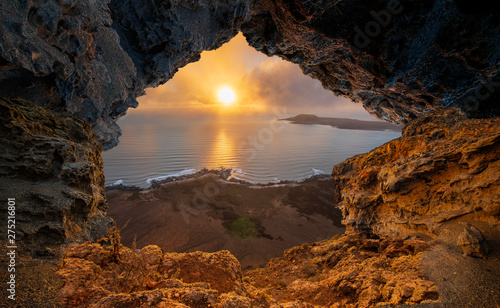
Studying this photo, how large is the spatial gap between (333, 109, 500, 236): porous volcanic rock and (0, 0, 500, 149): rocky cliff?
20.9 inches

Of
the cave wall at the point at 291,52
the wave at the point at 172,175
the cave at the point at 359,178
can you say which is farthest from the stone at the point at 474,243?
the wave at the point at 172,175

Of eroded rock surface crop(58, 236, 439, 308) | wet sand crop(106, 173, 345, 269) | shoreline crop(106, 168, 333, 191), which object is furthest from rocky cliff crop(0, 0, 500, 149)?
shoreline crop(106, 168, 333, 191)

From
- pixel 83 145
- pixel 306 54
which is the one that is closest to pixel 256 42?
pixel 306 54

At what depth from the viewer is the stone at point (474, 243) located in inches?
89.6

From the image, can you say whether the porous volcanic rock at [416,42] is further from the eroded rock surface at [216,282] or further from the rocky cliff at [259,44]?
the eroded rock surface at [216,282]

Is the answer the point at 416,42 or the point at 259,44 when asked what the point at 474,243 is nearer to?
the point at 416,42

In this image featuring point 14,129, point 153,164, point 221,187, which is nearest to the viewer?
point 14,129

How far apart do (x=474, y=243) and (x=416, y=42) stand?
116 inches

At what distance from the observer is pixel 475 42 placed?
2557 mm

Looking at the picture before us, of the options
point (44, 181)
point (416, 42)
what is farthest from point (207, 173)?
point (416, 42)

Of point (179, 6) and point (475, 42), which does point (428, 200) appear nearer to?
point (475, 42)

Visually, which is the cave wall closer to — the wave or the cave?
the cave

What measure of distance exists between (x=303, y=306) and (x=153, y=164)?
17832 mm

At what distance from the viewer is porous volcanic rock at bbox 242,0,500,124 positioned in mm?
2535
